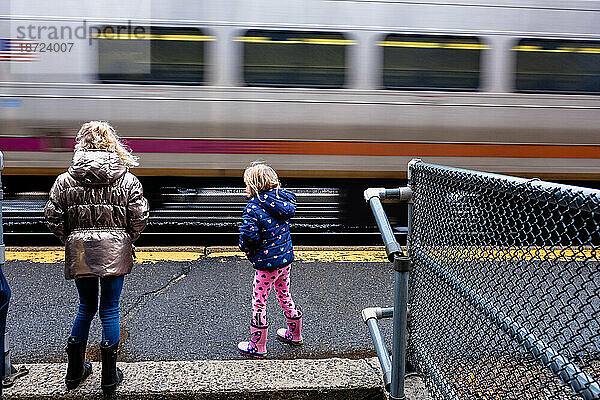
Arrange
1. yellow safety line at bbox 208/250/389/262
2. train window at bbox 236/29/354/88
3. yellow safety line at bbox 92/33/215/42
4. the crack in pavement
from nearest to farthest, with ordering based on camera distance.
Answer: the crack in pavement
yellow safety line at bbox 208/250/389/262
yellow safety line at bbox 92/33/215/42
train window at bbox 236/29/354/88

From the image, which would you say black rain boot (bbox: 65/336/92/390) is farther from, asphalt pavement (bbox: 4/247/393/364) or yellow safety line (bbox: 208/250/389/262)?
yellow safety line (bbox: 208/250/389/262)

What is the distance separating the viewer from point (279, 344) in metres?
3.79

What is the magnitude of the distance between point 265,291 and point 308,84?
143 inches

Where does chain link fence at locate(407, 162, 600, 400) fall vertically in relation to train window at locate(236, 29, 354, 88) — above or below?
below

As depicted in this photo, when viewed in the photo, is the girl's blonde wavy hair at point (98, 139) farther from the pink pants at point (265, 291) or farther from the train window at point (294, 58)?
the train window at point (294, 58)

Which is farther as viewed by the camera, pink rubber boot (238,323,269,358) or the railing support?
pink rubber boot (238,323,269,358)

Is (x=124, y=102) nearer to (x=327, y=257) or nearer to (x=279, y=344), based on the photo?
(x=327, y=257)

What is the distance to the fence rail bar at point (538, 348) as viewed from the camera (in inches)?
62.4

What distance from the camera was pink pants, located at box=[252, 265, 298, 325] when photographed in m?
3.55

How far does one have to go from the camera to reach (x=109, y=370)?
117 inches

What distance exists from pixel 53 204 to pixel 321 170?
413 cm

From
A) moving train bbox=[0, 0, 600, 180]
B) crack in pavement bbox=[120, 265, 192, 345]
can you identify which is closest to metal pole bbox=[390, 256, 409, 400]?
crack in pavement bbox=[120, 265, 192, 345]

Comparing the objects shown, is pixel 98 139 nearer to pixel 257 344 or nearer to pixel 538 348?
pixel 257 344

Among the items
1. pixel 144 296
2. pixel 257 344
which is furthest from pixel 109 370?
pixel 144 296
